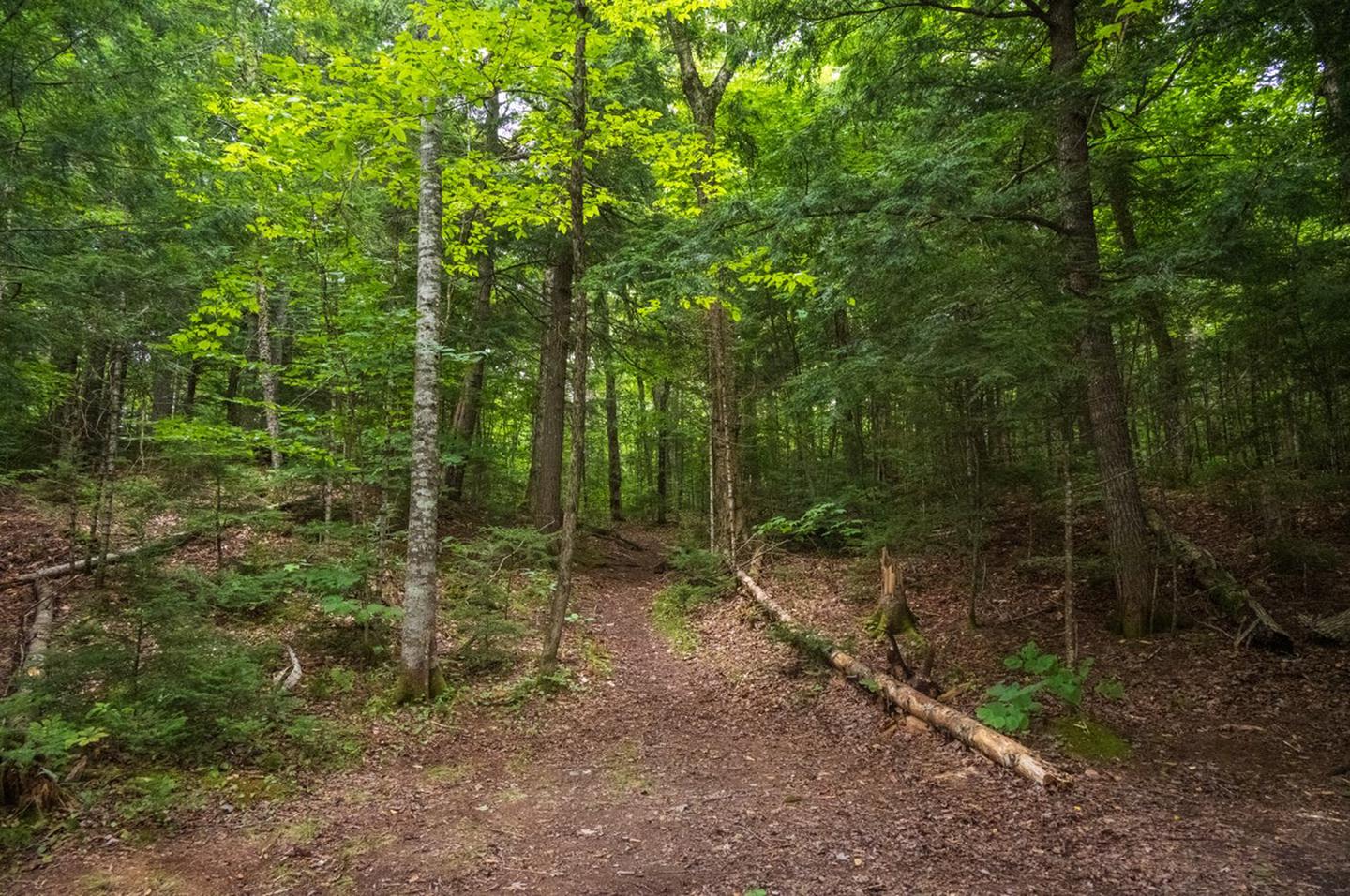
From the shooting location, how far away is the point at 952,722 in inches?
257

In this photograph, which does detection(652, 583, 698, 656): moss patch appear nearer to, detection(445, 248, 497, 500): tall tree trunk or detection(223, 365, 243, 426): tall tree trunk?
detection(445, 248, 497, 500): tall tree trunk

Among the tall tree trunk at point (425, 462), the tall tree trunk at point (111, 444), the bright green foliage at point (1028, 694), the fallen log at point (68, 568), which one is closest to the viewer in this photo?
the bright green foliage at point (1028, 694)

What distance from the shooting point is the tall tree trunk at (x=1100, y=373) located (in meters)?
7.62

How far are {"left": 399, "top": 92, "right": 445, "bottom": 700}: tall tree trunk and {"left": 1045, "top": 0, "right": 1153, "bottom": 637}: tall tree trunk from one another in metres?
7.19

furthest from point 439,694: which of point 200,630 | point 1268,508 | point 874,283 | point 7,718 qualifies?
point 1268,508

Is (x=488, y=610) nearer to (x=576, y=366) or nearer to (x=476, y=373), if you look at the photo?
(x=576, y=366)

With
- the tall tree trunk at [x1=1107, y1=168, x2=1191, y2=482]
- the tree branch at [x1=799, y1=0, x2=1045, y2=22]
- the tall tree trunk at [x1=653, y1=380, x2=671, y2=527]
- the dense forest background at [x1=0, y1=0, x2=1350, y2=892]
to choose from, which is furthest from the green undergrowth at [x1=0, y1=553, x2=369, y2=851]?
the tall tree trunk at [x1=653, y1=380, x2=671, y2=527]

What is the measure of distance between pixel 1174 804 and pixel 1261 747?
169 centimetres

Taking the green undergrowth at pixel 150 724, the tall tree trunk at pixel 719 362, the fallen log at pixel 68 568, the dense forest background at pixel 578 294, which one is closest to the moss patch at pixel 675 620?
the dense forest background at pixel 578 294

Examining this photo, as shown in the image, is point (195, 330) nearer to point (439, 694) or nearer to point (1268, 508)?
point (439, 694)

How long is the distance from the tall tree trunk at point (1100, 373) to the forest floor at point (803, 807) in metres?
0.75

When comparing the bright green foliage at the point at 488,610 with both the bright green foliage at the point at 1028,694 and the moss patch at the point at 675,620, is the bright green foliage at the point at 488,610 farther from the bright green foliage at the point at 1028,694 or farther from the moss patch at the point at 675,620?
the bright green foliage at the point at 1028,694

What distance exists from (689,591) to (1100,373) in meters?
8.43

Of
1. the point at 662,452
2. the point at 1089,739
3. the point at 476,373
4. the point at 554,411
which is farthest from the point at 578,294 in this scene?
the point at 662,452
